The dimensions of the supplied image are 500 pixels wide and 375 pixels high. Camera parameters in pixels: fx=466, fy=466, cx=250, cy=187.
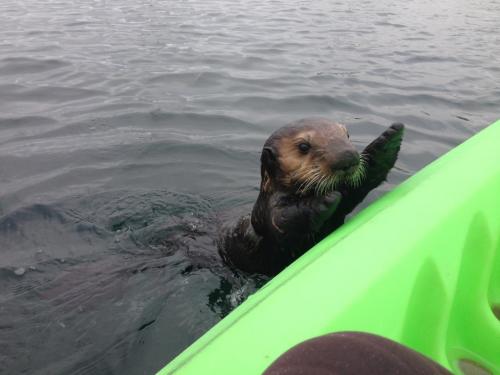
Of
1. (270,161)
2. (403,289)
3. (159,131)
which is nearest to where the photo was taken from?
(403,289)

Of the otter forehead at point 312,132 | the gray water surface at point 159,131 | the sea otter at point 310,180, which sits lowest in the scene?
the gray water surface at point 159,131

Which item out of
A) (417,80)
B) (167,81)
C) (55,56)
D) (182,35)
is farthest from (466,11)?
(55,56)

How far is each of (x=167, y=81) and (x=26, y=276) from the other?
212 inches

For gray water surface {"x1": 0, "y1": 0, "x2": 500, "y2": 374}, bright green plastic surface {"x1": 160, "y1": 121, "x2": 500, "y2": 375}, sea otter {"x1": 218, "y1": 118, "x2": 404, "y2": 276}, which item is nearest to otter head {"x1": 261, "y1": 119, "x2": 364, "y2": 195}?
sea otter {"x1": 218, "y1": 118, "x2": 404, "y2": 276}

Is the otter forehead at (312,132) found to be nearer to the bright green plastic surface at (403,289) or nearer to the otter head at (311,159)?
the otter head at (311,159)

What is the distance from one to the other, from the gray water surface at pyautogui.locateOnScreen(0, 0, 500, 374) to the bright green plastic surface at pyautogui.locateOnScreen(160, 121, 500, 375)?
1.51m

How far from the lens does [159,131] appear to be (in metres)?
6.52

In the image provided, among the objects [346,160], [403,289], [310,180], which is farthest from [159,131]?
[403,289]

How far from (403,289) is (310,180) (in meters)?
1.13

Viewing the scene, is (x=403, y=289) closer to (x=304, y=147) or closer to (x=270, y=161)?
(x=304, y=147)

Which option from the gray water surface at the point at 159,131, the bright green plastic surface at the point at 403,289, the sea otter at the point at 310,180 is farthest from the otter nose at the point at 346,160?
the gray water surface at the point at 159,131

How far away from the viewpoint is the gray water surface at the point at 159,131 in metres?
3.31

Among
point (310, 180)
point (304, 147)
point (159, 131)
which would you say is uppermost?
point (304, 147)

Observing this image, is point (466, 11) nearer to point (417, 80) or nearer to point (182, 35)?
point (417, 80)
